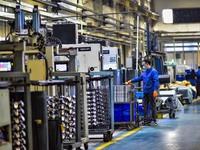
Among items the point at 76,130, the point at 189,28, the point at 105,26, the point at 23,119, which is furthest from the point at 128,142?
the point at 189,28

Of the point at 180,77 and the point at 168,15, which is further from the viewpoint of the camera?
the point at 180,77

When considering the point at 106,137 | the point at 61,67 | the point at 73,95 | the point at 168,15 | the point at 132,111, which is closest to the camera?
the point at 73,95

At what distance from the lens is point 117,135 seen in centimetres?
1338

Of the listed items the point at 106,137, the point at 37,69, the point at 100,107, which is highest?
the point at 37,69

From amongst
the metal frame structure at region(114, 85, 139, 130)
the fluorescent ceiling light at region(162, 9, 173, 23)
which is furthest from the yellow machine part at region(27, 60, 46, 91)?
the fluorescent ceiling light at region(162, 9, 173, 23)

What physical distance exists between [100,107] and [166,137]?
208 centimetres

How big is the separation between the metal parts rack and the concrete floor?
1.02 feet

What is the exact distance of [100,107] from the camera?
38.1 feet

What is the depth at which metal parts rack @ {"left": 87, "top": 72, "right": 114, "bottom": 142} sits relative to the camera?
37.6 ft

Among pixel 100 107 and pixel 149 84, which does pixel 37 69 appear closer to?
pixel 100 107

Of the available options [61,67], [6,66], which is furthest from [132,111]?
[6,66]

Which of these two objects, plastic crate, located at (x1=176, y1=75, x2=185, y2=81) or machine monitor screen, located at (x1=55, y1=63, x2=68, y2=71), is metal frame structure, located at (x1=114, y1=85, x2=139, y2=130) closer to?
machine monitor screen, located at (x1=55, y1=63, x2=68, y2=71)

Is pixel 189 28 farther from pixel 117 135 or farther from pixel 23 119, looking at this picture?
pixel 23 119

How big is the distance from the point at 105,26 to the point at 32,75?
64.7 ft
